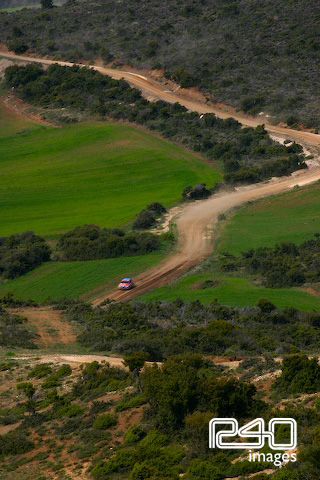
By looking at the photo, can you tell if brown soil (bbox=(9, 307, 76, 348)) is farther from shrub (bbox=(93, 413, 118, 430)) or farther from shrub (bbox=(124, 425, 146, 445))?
shrub (bbox=(124, 425, 146, 445))

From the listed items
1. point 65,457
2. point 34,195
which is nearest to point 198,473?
point 65,457

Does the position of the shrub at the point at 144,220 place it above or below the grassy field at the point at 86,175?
below

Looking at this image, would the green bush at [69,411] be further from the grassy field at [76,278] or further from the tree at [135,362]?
the grassy field at [76,278]

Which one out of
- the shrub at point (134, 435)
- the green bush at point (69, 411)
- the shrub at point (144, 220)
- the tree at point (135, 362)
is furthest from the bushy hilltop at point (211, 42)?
the shrub at point (134, 435)

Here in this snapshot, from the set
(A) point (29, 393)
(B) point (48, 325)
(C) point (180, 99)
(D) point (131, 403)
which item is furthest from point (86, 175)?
(D) point (131, 403)

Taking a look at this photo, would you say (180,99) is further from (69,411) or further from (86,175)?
(69,411)
